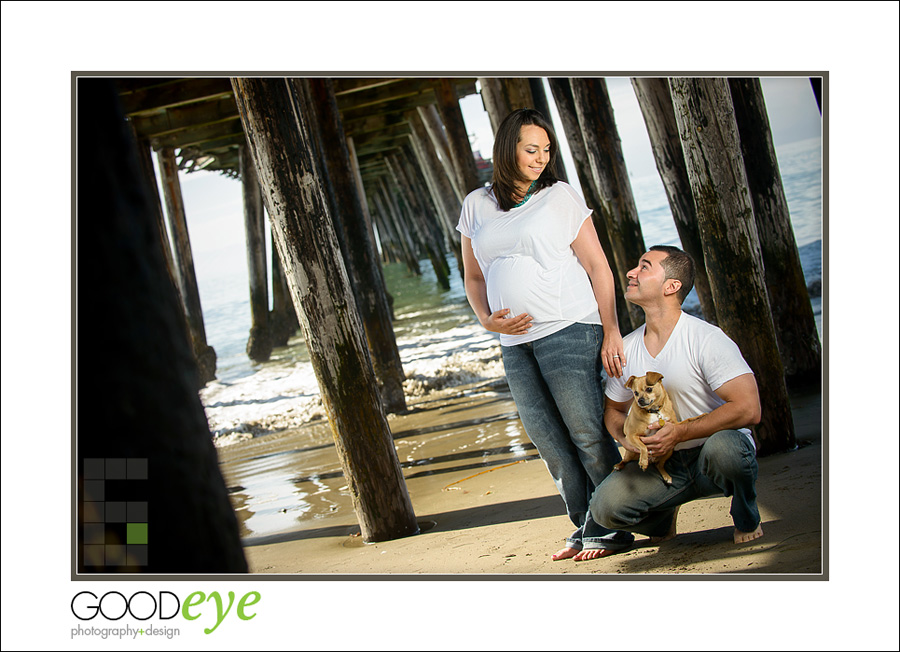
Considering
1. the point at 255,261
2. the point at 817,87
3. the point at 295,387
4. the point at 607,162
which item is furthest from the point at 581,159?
the point at 255,261

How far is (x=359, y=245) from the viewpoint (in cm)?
597

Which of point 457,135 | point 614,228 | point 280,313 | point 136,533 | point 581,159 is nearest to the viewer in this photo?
point 136,533

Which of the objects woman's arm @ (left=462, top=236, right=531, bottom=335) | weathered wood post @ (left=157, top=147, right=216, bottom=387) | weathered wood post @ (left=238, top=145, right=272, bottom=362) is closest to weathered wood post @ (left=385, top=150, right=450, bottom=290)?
weathered wood post @ (left=238, top=145, right=272, bottom=362)

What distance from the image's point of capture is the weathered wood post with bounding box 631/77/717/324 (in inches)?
140

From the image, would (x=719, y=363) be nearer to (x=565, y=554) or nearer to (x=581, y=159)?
(x=565, y=554)

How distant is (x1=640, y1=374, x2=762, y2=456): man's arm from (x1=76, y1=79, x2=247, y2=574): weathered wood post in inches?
63.9

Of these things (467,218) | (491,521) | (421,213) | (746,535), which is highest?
(421,213)

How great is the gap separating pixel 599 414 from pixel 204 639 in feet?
5.58

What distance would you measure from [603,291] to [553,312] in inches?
7.9

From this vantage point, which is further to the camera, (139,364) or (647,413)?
(647,413)

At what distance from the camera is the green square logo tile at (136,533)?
6.72 feet

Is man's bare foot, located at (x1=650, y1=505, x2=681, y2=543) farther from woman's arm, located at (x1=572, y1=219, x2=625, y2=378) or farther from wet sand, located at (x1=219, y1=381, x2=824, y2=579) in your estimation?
woman's arm, located at (x1=572, y1=219, x2=625, y2=378)

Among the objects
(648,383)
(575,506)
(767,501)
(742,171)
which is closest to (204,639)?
(575,506)

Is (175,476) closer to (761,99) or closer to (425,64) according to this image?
(425,64)
